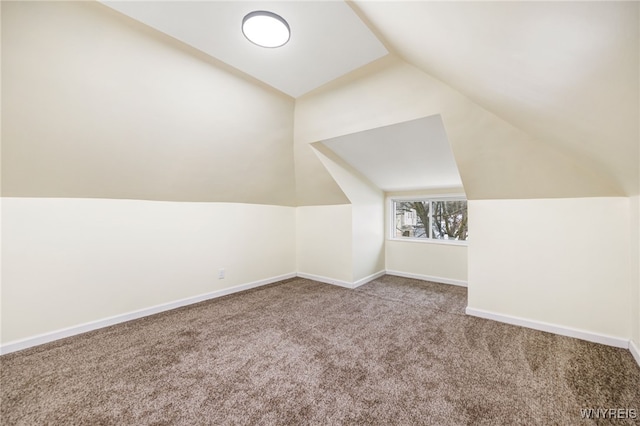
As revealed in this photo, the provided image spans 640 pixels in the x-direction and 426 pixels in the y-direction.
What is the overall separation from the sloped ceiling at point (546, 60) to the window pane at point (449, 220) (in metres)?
2.17

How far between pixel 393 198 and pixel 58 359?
4.49 metres

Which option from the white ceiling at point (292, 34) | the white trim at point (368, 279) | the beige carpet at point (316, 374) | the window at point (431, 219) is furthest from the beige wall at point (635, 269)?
the white trim at point (368, 279)

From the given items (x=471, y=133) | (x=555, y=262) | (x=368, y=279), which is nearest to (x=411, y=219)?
(x=368, y=279)

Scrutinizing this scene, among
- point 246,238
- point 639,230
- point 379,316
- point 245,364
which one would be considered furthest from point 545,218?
point 246,238

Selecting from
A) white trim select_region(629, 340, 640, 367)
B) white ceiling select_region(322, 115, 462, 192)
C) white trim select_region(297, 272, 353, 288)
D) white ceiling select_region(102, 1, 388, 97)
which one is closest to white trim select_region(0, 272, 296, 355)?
white trim select_region(297, 272, 353, 288)

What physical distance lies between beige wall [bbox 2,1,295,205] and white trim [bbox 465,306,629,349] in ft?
10.2

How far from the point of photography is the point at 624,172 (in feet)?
5.33

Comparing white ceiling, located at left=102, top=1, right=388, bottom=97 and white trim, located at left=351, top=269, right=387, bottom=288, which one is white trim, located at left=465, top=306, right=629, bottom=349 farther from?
white ceiling, located at left=102, top=1, right=388, bottom=97

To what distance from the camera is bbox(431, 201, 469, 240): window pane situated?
160 inches

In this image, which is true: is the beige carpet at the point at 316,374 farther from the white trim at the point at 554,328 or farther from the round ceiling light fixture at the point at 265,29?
the round ceiling light fixture at the point at 265,29

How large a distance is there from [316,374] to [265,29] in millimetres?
2405

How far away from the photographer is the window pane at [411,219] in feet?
14.6

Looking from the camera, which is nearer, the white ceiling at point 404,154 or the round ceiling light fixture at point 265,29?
the round ceiling light fixture at point 265,29

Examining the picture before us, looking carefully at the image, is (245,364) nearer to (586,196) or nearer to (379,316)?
(379,316)
